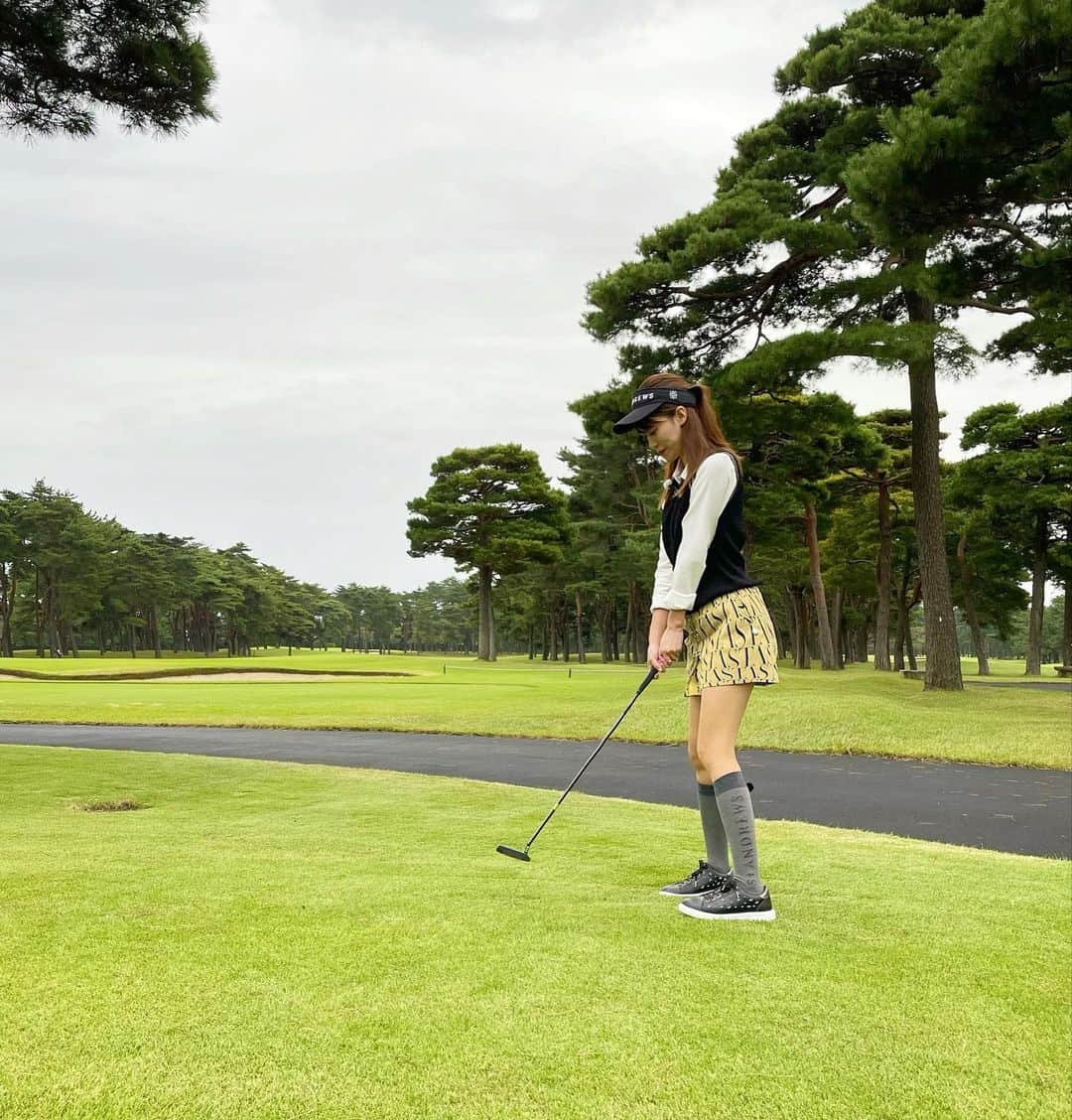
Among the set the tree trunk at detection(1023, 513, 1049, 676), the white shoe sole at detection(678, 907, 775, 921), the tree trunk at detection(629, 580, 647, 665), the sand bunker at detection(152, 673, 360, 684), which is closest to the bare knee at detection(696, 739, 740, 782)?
the white shoe sole at detection(678, 907, 775, 921)

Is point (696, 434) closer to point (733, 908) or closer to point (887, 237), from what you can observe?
point (733, 908)

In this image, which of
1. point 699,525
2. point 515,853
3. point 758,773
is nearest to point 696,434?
point 699,525

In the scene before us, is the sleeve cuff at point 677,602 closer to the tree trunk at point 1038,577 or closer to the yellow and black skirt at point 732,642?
the yellow and black skirt at point 732,642

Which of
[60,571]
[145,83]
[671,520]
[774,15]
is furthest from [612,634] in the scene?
[671,520]

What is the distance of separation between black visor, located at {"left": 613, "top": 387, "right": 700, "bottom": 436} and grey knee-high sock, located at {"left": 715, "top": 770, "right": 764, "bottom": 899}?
57.9 inches

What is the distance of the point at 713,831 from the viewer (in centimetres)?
356

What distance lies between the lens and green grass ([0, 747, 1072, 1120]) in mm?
1857

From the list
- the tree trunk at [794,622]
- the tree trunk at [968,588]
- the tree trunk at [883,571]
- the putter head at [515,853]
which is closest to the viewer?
the putter head at [515,853]

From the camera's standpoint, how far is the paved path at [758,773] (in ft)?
24.2

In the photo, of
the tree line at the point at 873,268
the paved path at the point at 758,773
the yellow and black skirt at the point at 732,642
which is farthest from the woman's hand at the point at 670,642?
the tree line at the point at 873,268

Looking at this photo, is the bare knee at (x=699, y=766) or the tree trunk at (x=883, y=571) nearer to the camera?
the bare knee at (x=699, y=766)

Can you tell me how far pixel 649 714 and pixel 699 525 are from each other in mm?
12977

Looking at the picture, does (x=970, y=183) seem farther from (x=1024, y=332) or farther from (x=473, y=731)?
(x=473, y=731)

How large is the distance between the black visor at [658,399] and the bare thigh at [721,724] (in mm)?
1137
